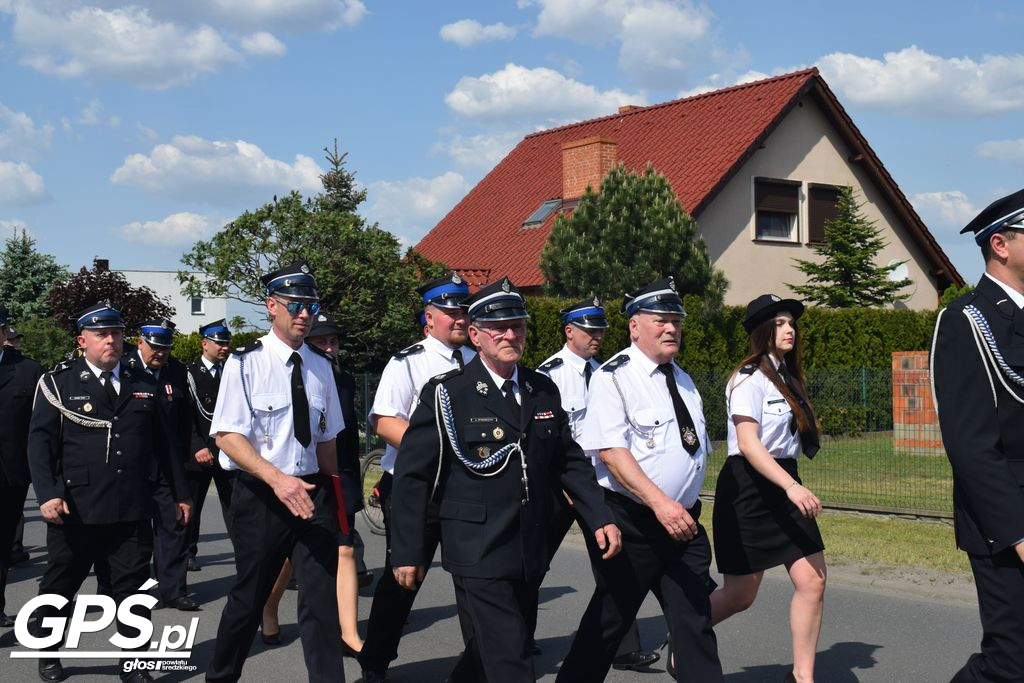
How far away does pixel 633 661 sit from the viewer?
7.09 m

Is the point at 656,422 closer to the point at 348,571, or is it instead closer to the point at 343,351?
the point at 348,571

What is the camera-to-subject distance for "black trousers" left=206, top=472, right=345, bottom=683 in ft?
18.6

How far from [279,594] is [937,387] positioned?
503cm

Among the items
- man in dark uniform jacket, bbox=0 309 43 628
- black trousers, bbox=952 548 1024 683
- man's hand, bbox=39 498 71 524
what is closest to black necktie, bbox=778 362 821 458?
black trousers, bbox=952 548 1024 683

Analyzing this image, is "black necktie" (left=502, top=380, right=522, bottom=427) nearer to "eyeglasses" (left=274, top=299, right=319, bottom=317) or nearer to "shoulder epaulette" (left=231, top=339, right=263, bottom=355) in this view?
"eyeglasses" (left=274, top=299, right=319, bottom=317)

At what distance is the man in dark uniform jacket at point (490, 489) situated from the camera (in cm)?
484

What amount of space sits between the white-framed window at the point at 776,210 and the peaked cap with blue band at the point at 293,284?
23.3m

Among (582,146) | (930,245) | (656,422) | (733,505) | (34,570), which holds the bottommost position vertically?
(34,570)

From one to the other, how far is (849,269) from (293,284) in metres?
23.8

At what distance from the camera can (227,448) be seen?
18.3 feet

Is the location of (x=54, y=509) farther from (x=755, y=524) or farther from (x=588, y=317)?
(x=755, y=524)

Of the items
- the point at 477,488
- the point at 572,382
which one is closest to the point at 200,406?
the point at 572,382

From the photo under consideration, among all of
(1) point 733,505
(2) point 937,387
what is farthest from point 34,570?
(2) point 937,387

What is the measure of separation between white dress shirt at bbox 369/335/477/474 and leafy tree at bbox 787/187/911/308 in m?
22.1
